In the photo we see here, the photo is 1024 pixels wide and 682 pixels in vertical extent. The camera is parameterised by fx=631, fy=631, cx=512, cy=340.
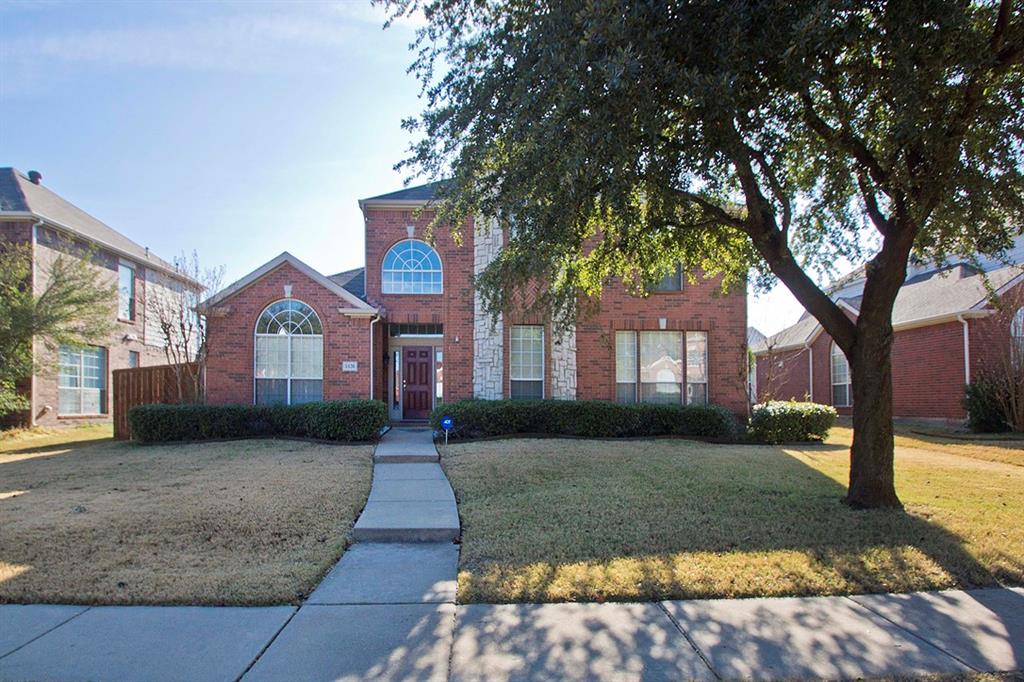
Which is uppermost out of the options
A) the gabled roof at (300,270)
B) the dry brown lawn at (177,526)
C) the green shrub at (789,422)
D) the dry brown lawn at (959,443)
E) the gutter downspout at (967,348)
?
the gabled roof at (300,270)

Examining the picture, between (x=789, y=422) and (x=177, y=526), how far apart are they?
1291cm

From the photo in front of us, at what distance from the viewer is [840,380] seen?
23.8 metres

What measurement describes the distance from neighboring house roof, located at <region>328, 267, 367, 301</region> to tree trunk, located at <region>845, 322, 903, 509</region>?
12.2 m

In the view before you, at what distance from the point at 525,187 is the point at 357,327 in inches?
388

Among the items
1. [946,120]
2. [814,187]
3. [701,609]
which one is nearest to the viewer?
[701,609]

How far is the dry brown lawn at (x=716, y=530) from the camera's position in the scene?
4.96m

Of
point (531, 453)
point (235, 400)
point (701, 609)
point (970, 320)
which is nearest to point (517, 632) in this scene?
point (701, 609)

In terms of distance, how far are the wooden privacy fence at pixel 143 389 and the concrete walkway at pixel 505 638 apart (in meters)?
12.7

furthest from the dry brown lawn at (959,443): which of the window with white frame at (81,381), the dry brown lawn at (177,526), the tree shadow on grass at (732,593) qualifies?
the window with white frame at (81,381)

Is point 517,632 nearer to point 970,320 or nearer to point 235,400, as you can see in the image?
point 235,400

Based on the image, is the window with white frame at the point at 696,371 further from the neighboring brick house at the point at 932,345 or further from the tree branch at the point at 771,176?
the tree branch at the point at 771,176

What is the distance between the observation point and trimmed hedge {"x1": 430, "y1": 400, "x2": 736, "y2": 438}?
14.3 meters

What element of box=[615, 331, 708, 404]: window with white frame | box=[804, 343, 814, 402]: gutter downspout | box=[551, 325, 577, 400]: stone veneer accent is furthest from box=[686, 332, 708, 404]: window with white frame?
box=[804, 343, 814, 402]: gutter downspout

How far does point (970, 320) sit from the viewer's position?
17797mm
